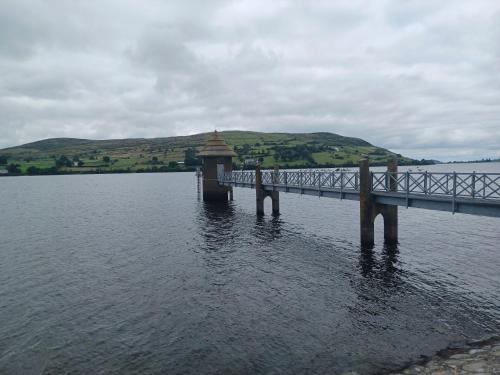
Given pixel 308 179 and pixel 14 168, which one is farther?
pixel 14 168

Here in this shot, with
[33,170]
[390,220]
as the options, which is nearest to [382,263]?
[390,220]

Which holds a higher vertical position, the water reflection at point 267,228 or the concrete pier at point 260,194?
the concrete pier at point 260,194

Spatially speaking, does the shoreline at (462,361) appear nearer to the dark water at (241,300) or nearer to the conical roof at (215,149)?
the dark water at (241,300)

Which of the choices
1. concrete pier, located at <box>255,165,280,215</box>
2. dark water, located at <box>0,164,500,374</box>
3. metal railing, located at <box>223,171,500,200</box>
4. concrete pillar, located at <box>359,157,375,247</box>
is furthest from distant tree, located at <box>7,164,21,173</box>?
concrete pillar, located at <box>359,157,375,247</box>

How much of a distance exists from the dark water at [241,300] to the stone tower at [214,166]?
20430mm

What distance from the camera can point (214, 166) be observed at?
173 ft

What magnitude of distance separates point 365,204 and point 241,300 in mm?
11201

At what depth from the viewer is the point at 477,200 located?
18.1 m

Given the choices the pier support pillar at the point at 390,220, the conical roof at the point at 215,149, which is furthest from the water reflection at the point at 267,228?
the conical roof at the point at 215,149

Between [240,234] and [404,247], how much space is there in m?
12.7

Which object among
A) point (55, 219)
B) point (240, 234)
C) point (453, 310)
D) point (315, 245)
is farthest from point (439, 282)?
point (55, 219)

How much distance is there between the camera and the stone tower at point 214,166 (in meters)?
52.6

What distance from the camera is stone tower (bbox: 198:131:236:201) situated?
172 feet

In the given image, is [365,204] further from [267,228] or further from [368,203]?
[267,228]
